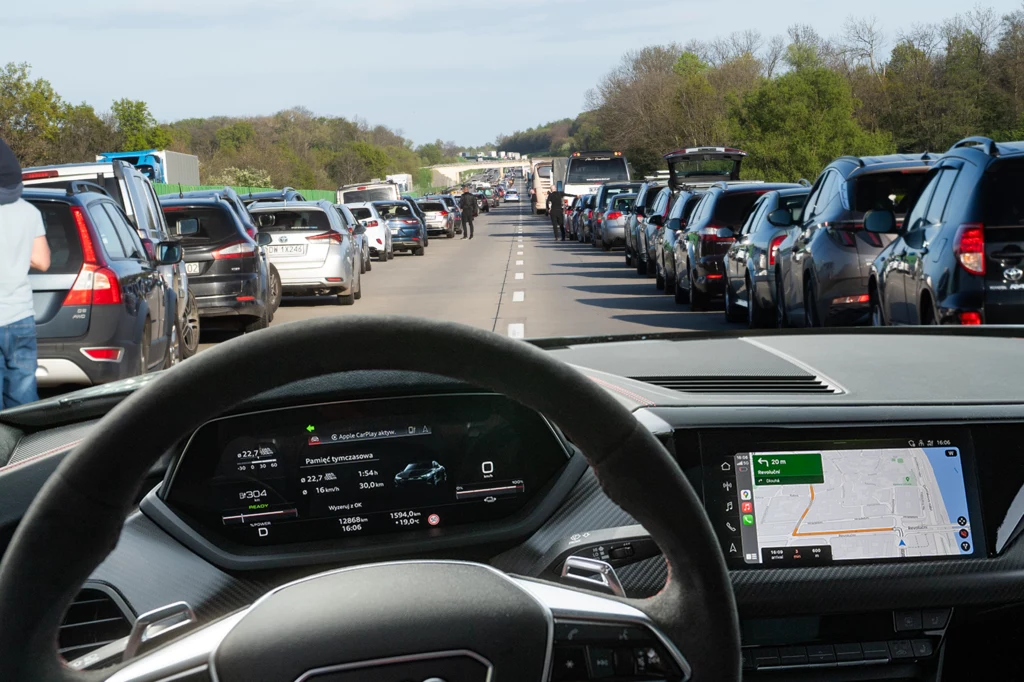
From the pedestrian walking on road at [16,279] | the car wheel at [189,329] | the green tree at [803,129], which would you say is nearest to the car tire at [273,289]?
the car wheel at [189,329]

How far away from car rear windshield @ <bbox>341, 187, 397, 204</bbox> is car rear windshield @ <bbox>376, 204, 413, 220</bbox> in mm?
7919

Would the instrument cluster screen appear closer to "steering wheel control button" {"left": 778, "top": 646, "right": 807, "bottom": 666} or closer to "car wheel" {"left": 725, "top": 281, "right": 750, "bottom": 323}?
"steering wheel control button" {"left": 778, "top": 646, "right": 807, "bottom": 666}

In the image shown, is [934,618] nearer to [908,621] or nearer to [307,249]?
[908,621]

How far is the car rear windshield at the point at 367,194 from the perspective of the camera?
50875 mm

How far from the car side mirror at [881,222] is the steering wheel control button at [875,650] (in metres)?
7.11

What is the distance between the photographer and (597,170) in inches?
2231

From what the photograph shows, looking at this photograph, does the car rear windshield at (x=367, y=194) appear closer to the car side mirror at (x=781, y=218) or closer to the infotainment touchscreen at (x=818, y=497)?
the car side mirror at (x=781, y=218)

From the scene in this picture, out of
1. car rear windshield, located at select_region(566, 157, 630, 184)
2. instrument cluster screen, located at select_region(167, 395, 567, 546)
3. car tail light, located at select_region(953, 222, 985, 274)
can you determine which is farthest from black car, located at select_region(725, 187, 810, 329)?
car rear windshield, located at select_region(566, 157, 630, 184)

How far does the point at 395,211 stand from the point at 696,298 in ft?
83.4

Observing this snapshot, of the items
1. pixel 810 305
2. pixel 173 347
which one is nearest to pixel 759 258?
pixel 810 305

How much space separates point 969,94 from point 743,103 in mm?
15610

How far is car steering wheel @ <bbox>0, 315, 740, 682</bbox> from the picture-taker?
1.61 metres

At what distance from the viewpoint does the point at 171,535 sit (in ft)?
9.16

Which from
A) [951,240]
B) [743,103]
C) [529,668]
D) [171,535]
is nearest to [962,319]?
[951,240]
